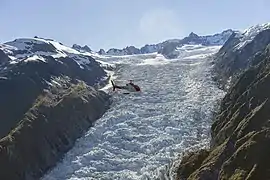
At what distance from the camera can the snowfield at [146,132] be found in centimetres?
7456

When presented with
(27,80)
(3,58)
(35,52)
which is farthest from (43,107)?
(35,52)

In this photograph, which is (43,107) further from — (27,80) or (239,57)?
(239,57)

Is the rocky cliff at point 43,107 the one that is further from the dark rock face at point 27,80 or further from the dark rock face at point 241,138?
the dark rock face at point 241,138

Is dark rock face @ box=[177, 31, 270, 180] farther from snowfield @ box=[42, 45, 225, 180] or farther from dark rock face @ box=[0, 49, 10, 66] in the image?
dark rock face @ box=[0, 49, 10, 66]

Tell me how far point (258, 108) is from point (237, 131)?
4411 mm

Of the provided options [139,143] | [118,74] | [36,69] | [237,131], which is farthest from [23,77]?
[237,131]

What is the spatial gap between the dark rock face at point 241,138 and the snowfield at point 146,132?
5019mm

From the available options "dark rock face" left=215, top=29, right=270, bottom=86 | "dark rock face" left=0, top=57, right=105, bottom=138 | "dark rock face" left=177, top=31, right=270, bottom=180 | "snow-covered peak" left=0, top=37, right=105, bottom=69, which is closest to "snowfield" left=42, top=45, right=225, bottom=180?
"dark rock face" left=215, top=29, right=270, bottom=86

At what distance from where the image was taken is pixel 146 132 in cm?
8800

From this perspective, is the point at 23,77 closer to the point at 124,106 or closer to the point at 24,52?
the point at 124,106

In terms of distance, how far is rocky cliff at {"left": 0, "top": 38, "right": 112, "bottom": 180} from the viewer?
3061 inches

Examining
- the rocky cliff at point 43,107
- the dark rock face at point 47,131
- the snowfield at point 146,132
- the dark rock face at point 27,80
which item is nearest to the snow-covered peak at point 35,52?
the rocky cliff at point 43,107

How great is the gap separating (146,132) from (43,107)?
835 inches

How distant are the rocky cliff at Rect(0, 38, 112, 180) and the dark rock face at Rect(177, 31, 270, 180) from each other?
24498mm
